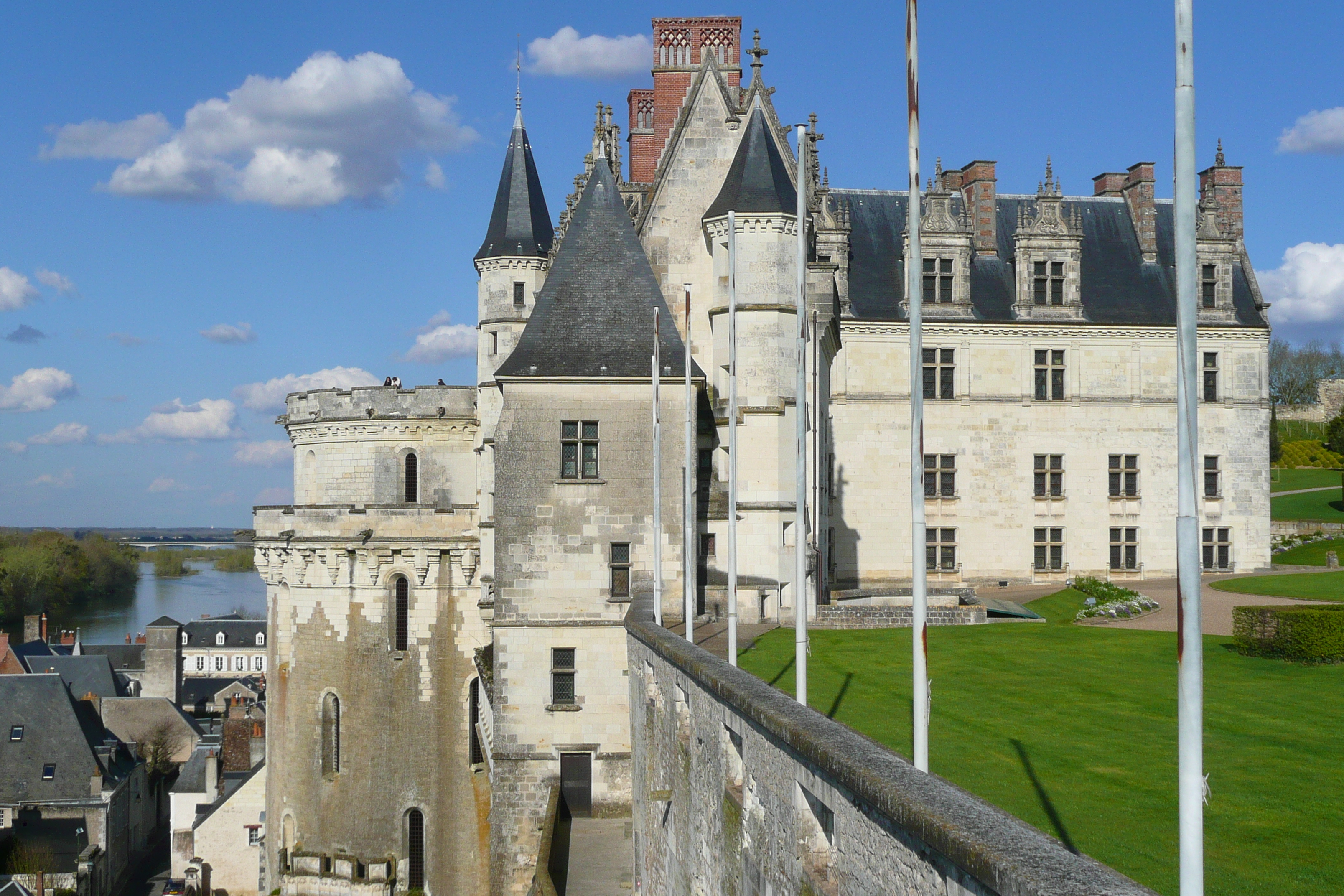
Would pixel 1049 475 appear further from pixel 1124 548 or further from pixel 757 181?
pixel 757 181

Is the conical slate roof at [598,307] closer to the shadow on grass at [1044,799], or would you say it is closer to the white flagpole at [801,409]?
the white flagpole at [801,409]

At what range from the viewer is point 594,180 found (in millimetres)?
23031

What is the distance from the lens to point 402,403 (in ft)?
102

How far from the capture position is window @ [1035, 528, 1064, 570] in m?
35.8

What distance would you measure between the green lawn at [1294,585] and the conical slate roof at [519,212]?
18660mm

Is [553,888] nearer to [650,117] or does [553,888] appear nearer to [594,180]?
[594,180]

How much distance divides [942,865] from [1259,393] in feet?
114

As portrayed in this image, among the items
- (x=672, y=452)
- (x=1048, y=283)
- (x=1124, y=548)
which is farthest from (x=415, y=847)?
(x=1048, y=283)

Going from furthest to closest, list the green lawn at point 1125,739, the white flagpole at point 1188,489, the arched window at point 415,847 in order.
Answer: the arched window at point 415,847 → the green lawn at point 1125,739 → the white flagpole at point 1188,489

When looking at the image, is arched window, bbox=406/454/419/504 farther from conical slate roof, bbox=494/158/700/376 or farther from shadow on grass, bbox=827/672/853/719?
shadow on grass, bbox=827/672/853/719

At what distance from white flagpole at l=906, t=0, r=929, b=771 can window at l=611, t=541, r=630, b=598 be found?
12543 millimetres

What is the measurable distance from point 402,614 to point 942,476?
16.0 metres

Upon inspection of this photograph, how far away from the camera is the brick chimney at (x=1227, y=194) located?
36.4m

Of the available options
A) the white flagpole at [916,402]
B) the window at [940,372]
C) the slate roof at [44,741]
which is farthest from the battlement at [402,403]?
the slate roof at [44,741]
